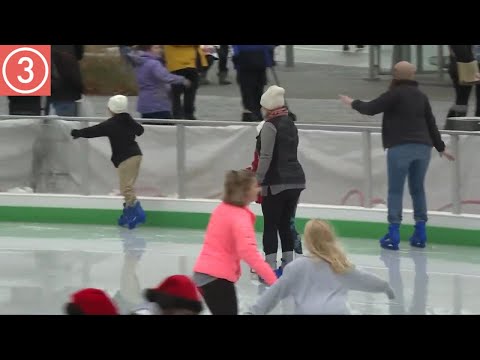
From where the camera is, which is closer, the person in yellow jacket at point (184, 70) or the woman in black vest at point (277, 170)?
the woman in black vest at point (277, 170)

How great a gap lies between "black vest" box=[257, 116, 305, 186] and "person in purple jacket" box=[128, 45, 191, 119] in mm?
4073

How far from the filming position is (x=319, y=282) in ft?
19.7

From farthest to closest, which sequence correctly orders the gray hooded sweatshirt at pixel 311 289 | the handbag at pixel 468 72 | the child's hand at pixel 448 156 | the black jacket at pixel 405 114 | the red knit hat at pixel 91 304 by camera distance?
the handbag at pixel 468 72
the child's hand at pixel 448 156
the black jacket at pixel 405 114
the gray hooded sweatshirt at pixel 311 289
the red knit hat at pixel 91 304

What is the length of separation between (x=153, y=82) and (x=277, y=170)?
14.3 ft

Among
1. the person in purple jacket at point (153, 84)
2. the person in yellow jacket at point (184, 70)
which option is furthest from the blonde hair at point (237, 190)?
the person in yellow jacket at point (184, 70)

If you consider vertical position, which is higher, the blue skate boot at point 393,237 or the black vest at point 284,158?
the black vest at point 284,158

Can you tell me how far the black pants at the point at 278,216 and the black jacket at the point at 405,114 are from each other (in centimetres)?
150

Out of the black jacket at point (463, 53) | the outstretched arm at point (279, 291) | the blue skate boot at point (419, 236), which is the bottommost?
the blue skate boot at point (419, 236)

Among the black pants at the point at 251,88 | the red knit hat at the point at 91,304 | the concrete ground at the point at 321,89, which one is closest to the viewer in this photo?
the red knit hat at the point at 91,304

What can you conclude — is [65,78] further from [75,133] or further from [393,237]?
[393,237]

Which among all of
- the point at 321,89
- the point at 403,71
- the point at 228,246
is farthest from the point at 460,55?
the point at 228,246

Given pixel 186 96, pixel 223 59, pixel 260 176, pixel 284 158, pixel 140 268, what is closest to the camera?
pixel 260 176

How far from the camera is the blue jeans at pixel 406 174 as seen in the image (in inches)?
402

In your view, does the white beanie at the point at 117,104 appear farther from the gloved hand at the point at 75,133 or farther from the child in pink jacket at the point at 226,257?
the child in pink jacket at the point at 226,257
